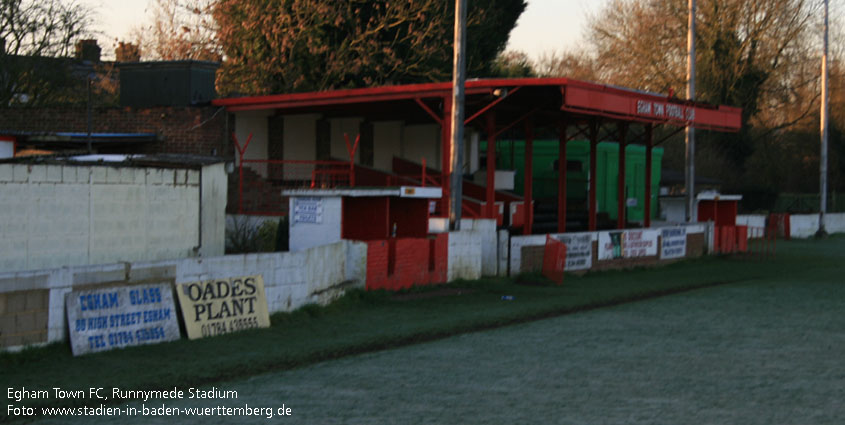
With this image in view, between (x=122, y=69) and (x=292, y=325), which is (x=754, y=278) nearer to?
(x=292, y=325)

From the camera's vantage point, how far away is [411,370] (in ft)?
34.3

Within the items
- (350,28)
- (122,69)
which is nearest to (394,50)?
(350,28)

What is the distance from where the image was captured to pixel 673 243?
2772 centimetres

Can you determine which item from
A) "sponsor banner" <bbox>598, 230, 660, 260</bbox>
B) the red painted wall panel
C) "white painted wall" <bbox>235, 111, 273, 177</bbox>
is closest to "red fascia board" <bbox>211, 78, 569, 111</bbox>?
"white painted wall" <bbox>235, 111, 273, 177</bbox>

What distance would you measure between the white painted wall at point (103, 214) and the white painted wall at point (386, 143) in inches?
456

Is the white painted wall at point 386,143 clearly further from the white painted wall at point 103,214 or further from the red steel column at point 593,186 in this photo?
the white painted wall at point 103,214

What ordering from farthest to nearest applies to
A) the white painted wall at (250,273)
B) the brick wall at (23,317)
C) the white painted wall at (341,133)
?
the white painted wall at (341,133), the white painted wall at (250,273), the brick wall at (23,317)

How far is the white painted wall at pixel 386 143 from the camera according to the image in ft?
97.0

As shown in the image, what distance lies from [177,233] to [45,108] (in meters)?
10.5

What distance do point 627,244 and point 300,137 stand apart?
988cm

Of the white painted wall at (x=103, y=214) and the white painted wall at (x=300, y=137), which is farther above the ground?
the white painted wall at (x=300, y=137)

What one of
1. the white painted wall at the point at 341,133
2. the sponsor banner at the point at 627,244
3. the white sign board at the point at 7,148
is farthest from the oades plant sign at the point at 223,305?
the white painted wall at the point at 341,133

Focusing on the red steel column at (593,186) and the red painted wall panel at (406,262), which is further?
the red steel column at (593,186)

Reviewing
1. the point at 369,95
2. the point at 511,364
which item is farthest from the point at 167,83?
the point at 511,364
